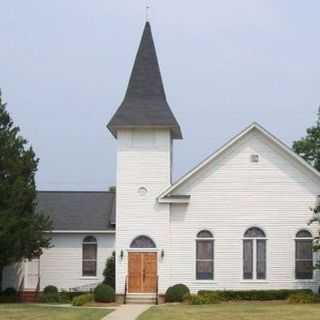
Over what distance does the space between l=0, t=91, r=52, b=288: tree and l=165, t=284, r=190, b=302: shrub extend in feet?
20.9

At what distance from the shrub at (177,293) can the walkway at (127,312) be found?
1.74 m

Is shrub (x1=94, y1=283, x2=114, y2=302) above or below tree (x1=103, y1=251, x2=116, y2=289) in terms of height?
below

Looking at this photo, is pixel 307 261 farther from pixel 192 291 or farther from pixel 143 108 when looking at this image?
pixel 143 108

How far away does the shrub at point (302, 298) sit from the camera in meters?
38.7

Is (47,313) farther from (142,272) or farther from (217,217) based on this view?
(217,217)

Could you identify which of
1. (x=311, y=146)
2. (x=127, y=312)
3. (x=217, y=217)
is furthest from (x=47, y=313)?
(x=311, y=146)

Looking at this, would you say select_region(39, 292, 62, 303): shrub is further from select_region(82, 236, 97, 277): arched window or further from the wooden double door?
the wooden double door

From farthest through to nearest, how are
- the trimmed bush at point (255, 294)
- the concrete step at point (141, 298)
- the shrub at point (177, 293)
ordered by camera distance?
the concrete step at point (141, 298) < the shrub at point (177, 293) < the trimmed bush at point (255, 294)

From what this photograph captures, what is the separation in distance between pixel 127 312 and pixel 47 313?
3664 mm

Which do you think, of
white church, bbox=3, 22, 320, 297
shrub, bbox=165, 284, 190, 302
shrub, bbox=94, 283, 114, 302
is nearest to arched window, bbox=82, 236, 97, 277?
white church, bbox=3, 22, 320, 297

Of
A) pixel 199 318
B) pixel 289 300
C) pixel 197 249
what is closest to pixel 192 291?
pixel 197 249

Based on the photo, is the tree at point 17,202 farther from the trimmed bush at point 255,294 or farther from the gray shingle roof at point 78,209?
the trimmed bush at point 255,294

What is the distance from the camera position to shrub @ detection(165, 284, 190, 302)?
40.8 metres

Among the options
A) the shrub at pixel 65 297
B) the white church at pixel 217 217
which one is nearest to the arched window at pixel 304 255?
the white church at pixel 217 217
